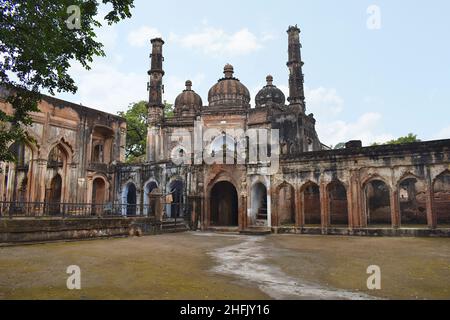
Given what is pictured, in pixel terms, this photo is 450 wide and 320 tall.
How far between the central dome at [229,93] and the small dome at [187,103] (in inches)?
111

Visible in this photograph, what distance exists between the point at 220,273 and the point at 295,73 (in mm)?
23842

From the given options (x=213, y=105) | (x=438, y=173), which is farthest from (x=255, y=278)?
(x=213, y=105)

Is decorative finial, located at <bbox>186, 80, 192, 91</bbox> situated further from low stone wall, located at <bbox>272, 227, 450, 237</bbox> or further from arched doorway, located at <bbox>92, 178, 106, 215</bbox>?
low stone wall, located at <bbox>272, 227, 450, 237</bbox>

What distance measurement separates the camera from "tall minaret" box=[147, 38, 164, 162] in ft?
97.1

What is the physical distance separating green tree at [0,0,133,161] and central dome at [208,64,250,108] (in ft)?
77.6

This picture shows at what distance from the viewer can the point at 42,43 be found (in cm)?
535

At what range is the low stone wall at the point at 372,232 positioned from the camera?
16047 mm

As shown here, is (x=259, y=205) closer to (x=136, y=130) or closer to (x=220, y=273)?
(x=220, y=273)

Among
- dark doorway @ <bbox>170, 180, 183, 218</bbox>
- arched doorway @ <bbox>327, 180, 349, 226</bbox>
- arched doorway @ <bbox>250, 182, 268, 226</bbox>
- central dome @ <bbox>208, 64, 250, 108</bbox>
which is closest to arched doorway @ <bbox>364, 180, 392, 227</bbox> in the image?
arched doorway @ <bbox>327, 180, 349, 226</bbox>

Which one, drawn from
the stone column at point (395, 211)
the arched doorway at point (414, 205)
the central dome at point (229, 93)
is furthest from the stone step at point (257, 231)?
the central dome at point (229, 93)

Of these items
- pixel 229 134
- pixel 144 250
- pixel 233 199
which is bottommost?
pixel 144 250

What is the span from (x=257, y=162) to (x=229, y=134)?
6.35 m
